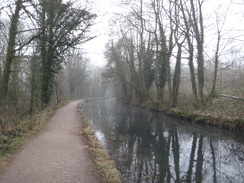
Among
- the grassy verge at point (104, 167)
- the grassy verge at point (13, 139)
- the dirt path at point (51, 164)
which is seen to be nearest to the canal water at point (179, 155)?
the grassy verge at point (104, 167)

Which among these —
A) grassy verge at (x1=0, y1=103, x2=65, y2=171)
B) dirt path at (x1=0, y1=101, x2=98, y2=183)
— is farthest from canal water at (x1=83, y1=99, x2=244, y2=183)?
grassy verge at (x1=0, y1=103, x2=65, y2=171)

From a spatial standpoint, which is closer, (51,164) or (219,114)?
(51,164)

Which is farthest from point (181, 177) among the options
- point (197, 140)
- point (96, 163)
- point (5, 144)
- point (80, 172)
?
point (5, 144)

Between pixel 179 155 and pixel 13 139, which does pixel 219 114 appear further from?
pixel 13 139

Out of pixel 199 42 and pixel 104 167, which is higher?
pixel 199 42

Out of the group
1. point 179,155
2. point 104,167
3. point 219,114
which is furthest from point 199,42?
point 104,167

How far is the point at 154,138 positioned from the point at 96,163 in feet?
15.7

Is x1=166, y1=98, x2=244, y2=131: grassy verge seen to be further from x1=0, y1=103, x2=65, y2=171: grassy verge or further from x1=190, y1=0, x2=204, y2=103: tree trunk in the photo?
x1=0, y1=103, x2=65, y2=171: grassy verge

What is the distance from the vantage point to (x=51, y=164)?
4754mm

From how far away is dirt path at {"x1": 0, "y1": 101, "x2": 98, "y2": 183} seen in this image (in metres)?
4.06

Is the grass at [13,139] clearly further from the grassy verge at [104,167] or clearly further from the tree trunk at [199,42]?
the tree trunk at [199,42]

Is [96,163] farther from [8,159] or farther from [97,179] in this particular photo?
[8,159]

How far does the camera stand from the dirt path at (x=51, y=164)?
4.06 m

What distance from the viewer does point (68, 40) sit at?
14.1 meters
